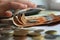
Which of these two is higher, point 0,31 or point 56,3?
point 56,3

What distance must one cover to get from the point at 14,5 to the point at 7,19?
17 centimetres

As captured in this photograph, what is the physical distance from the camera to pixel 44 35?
1.76 feet

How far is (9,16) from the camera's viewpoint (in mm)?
819

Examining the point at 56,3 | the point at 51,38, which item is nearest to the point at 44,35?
the point at 51,38

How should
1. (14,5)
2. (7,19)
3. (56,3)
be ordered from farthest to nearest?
(56,3), (7,19), (14,5)

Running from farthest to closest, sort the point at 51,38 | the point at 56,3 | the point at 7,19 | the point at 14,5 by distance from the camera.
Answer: the point at 56,3, the point at 7,19, the point at 14,5, the point at 51,38

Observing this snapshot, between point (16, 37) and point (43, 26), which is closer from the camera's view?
point (16, 37)

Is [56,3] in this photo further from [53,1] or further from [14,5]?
[14,5]

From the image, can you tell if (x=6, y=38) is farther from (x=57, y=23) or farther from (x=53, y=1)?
(x=53, y=1)

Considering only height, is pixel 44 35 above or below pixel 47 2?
below

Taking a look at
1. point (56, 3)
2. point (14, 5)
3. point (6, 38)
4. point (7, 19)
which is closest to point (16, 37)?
point (6, 38)

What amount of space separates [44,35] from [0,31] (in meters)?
0.16

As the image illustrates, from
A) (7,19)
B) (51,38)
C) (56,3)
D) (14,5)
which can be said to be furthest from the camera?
(56,3)

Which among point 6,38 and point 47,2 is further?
point 47,2
